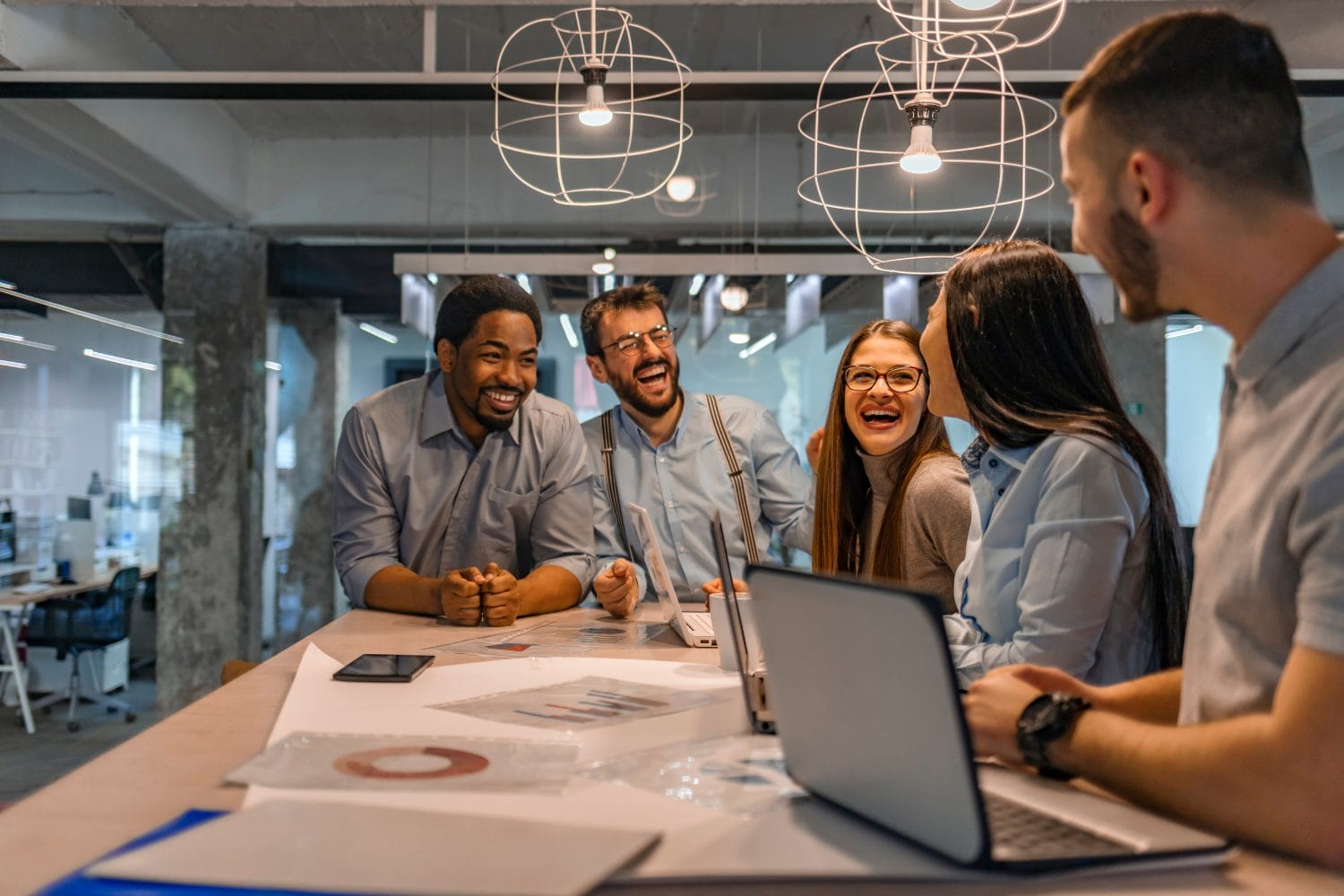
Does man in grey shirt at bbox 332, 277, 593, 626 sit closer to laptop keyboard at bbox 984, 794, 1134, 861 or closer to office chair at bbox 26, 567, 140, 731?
laptop keyboard at bbox 984, 794, 1134, 861

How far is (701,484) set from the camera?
356 cm

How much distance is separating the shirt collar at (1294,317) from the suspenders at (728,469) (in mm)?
2441

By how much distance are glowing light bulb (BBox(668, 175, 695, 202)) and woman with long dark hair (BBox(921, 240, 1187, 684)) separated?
4.25m

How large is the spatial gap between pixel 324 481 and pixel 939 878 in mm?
5866

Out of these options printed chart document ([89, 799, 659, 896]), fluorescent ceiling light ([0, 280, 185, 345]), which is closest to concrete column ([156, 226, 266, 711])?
fluorescent ceiling light ([0, 280, 185, 345])

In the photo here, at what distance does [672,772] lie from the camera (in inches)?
48.6

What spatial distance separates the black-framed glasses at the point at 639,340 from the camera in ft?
11.3

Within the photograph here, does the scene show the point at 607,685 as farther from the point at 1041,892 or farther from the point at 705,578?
the point at 705,578

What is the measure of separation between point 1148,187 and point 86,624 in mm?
6415

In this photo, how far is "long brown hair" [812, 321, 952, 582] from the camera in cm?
254

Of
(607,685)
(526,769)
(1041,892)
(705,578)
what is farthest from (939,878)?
(705,578)

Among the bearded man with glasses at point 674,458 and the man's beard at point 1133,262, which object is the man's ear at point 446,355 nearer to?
the bearded man with glasses at point 674,458

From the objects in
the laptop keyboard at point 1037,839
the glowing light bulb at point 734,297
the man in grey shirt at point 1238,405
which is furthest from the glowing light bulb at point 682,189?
the laptop keyboard at point 1037,839

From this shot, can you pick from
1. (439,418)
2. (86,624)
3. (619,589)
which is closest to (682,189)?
(439,418)
